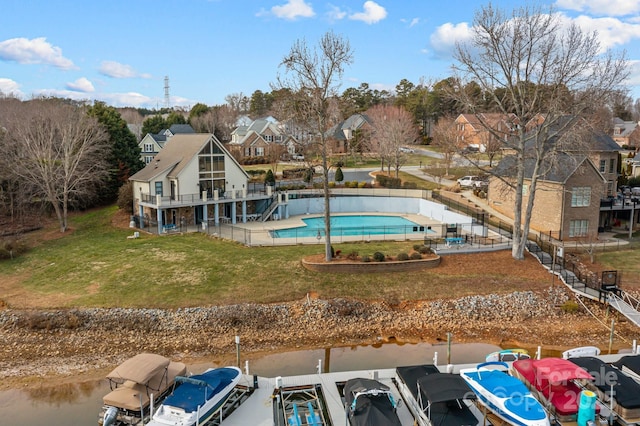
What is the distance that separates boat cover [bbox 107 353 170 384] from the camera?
583 inches

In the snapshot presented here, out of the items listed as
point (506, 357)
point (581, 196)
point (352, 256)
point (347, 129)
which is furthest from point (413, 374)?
point (347, 129)

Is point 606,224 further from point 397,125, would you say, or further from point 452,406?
point 452,406

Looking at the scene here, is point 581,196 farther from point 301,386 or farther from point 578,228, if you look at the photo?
point 301,386

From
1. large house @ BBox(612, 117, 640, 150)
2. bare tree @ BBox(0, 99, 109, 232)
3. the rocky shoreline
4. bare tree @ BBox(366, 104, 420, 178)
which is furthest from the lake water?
large house @ BBox(612, 117, 640, 150)

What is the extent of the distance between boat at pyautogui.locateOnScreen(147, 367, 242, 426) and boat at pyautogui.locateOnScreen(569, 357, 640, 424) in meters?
11.6

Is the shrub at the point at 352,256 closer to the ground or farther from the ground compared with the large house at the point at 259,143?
closer to the ground

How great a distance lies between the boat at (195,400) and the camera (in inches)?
541

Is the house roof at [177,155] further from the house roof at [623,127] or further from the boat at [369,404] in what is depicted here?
the house roof at [623,127]

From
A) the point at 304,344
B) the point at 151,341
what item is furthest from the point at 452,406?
the point at 151,341

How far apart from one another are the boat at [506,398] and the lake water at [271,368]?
426 centimetres

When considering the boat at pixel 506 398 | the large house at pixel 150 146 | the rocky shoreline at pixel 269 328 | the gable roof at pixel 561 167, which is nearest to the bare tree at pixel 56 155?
the rocky shoreline at pixel 269 328

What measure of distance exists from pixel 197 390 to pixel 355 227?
26.4 metres

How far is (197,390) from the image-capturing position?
14.6 metres

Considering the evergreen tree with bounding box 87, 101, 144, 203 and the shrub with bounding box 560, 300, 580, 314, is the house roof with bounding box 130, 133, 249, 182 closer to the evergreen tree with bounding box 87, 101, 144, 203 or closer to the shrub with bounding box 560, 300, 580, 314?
the evergreen tree with bounding box 87, 101, 144, 203
